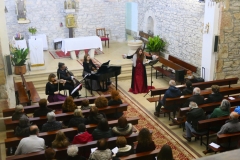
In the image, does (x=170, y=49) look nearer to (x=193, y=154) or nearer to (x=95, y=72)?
(x=95, y=72)

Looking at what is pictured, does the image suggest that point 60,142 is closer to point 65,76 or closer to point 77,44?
point 65,76

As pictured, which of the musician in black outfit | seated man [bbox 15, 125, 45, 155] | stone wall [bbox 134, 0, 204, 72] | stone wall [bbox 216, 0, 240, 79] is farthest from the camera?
stone wall [bbox 134, 0, 204, 72]

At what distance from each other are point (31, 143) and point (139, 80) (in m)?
5.27

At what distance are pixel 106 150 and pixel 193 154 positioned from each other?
8.00 feet

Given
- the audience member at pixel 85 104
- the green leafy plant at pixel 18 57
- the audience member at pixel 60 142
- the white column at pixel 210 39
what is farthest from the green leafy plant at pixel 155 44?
the audience member at pixel 60 142

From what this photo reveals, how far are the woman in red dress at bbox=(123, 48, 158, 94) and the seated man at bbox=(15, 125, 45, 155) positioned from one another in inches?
198

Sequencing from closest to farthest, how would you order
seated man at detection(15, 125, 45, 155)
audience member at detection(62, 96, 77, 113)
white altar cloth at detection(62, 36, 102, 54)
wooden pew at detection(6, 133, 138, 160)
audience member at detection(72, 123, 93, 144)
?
1. wooden pew at detection(6, 133, 138, 160)
2. seated man at detection(15, 125, 45, 155)
3. audience member at detection(72, 123, 93, 144)
4. audience member at detection(62, 96, 77, 113)
5. white altar cloth at detection(62, 36, 102, 54)

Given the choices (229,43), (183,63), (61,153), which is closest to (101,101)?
(61,153)

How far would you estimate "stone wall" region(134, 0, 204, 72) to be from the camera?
34.2 feet

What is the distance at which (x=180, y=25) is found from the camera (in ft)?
37.3

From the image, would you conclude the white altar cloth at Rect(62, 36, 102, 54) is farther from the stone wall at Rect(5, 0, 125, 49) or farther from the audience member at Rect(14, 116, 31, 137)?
the audience member at Rect(14, 116, 31, 137)

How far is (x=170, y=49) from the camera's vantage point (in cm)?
1227

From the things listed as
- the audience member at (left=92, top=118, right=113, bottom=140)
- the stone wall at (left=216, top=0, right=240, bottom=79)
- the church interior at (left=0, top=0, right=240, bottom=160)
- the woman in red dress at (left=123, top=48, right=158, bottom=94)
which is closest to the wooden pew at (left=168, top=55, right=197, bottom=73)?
the church interior at (left=0, top=0, right=240, bottom=160)

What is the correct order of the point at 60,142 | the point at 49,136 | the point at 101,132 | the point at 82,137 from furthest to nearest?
the point at 49,136, the point at 101,132, the point at 82,137, the point at 60,142
